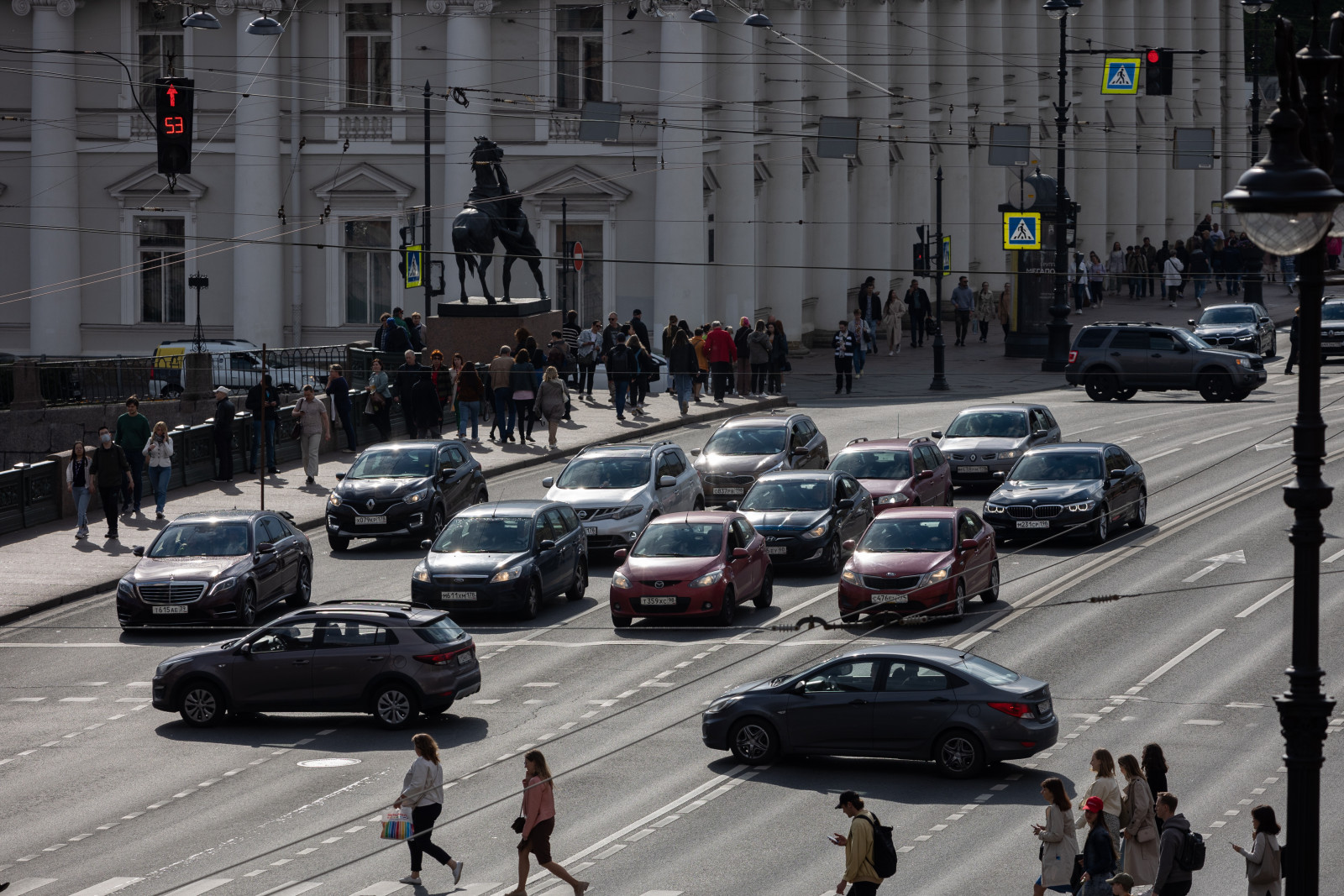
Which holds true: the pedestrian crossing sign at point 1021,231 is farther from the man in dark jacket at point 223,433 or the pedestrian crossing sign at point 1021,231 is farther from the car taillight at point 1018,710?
the car taillight at point 1018,710

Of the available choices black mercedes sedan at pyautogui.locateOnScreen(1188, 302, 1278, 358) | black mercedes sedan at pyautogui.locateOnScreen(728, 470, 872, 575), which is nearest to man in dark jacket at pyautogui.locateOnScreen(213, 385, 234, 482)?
black mercedes sedan at pyautogui.locateOnScreen(728, 470, 872, 575)

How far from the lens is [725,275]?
2367 inches

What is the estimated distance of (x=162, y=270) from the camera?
59.8 meters

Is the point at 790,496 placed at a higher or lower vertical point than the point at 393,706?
higher

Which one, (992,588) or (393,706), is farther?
(992,588)

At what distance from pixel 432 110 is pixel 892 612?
3511 centimetres

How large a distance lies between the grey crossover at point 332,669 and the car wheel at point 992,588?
Result: 8029mm

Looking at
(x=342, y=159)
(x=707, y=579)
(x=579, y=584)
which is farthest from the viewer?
(x=342, y=159)

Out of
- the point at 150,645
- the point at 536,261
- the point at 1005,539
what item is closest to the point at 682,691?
the point at 150,645

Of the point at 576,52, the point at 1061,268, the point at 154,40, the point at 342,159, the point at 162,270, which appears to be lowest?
the point at 1061,268

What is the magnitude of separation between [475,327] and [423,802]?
29.1 metres

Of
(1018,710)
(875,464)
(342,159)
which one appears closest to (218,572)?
(875,464)

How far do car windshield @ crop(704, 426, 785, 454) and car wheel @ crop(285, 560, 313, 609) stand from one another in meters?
9.35

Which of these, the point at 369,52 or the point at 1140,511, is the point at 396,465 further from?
the point at 369,52
